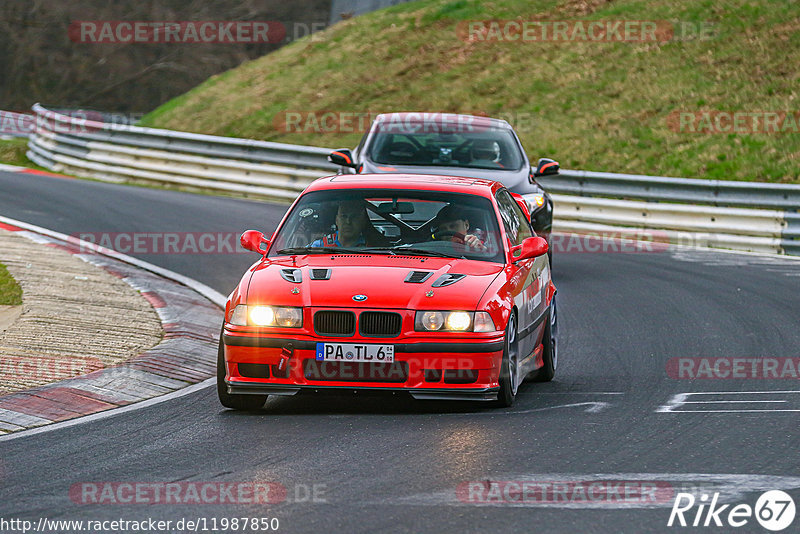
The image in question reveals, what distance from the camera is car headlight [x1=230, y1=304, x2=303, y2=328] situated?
8.23 m

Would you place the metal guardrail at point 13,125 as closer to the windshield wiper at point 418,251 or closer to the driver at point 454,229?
the driver at point 454,229

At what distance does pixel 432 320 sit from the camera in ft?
26.8

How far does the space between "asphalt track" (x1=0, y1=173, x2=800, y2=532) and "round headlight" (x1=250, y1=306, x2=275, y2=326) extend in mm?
614

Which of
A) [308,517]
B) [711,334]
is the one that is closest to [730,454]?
[308,517]

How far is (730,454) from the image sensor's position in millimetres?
7176

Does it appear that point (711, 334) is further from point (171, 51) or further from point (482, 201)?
point (171, 51)

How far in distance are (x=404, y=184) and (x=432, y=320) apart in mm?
1715

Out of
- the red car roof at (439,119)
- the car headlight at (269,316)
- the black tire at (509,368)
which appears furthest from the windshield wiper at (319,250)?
the red car roof at (439,119)

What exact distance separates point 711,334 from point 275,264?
16.1 ft

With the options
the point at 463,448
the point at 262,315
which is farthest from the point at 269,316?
the point at 463,448

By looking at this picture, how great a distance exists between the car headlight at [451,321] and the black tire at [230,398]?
1.20 metres

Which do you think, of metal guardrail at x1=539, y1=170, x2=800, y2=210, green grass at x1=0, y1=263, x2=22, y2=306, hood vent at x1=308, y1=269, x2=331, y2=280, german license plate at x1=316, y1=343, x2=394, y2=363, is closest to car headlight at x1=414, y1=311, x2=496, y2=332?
german license plate at x1=316, y1=343, x2=394, y2=363

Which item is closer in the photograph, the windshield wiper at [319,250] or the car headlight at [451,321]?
the car headlight at [451,321]

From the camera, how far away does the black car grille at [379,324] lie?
815 centimetres
